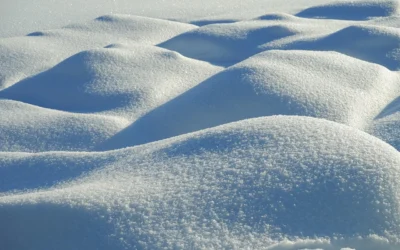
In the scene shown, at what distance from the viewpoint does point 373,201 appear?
1203mm

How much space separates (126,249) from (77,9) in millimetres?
3470

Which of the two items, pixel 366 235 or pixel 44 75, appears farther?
pixel 44 75

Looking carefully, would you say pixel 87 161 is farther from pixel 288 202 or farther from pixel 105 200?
pixel 288 202

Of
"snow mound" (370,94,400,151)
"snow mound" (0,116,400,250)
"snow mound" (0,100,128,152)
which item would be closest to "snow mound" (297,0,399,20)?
"snow mound" (370,94,400,151)

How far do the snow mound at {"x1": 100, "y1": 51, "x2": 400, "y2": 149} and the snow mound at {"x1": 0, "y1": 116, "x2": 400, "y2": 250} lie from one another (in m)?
0.48

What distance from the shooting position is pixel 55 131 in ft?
6.72

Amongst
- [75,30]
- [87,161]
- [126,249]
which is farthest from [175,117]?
[75,30]

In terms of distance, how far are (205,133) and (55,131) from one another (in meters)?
0.75

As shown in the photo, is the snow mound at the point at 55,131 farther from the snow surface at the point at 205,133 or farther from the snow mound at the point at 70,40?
the snow mound at the point at 70,40

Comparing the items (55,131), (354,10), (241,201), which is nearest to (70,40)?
(55,131)

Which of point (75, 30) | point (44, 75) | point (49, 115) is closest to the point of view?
point (49, 115)

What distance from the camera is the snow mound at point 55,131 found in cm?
198

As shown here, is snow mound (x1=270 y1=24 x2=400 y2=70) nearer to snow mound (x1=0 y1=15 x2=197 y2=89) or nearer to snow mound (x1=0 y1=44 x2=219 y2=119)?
snow mound (x1=0 y1=44 x2=219 y2=119)

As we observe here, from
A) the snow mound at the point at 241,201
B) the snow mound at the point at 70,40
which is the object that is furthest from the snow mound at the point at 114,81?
the snow mound at the point at 241,201
